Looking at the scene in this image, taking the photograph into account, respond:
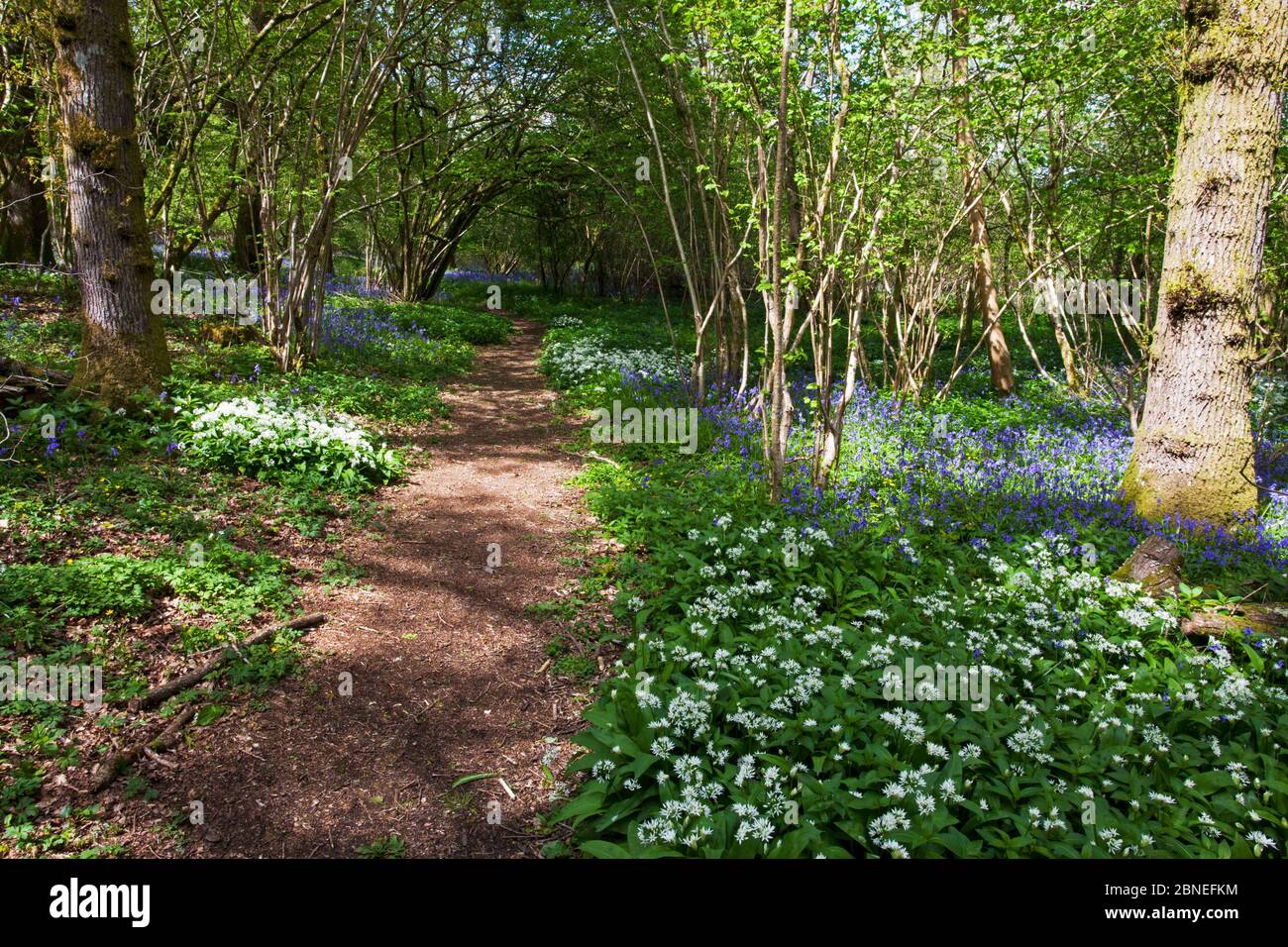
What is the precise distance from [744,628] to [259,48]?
11244mm

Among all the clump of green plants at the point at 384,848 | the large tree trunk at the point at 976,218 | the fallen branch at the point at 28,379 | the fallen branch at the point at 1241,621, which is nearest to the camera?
the clump of green plants at the point at 384,848

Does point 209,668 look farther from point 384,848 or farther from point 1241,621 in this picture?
point 1241,621

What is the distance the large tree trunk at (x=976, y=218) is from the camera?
6379 mm

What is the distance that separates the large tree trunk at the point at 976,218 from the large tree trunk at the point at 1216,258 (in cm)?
164

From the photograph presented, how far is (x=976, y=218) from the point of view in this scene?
1073cm

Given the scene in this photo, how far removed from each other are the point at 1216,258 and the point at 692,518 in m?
4.52

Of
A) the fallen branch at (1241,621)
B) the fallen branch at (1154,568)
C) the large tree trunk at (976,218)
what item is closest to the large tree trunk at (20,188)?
the large tree trunk at (976,218)

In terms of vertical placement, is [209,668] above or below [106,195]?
below

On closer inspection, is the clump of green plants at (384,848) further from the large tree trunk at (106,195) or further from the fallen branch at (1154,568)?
the large tree trunk at (106,195)

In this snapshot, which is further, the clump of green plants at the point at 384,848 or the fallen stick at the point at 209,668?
the fallen stick at the point at 209,668

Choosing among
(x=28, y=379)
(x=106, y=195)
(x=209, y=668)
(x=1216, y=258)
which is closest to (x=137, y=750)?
(x=209, y=668)

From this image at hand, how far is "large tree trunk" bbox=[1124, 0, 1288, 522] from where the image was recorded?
5180 millimetres
